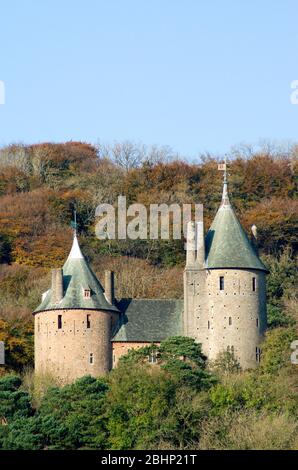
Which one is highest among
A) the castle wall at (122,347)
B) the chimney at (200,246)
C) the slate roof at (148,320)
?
the chimney at (200,246)

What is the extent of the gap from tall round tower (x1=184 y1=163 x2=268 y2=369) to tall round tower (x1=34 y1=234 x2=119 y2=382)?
3.66 metres

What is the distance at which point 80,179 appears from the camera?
400ft

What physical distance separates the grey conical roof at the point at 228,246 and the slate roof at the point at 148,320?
2.85m

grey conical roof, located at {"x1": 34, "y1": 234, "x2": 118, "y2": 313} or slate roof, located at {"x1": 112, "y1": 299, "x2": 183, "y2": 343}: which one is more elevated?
grey conical roof, located at {"x1": 34, "y1": 234, "x2": 118, "y2": 313}

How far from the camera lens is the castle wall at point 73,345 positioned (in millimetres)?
86062

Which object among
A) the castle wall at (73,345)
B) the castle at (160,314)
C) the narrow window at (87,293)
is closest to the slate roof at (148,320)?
the castle at (160,314)

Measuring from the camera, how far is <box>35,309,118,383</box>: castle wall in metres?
86.1

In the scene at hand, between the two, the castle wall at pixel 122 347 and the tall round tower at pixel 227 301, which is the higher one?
the tall round tower at pixel 227 301

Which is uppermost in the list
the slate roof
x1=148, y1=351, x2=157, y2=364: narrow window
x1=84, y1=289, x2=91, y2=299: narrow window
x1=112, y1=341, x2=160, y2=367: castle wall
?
x1=84, y1=289, x2=91, y2=299: narrow window

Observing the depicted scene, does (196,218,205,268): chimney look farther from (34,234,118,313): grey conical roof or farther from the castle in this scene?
(34,234,118,313): grey conical roof

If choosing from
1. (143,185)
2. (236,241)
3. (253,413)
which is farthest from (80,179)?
(253,413)

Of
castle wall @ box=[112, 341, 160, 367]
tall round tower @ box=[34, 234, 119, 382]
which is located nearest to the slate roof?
castle wall @ box=[112, 341, 160, 367]

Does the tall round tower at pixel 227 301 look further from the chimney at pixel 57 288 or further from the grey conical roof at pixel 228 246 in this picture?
the chimney at pixel 57 288

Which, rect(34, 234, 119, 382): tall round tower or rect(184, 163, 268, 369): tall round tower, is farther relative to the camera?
rect(184, 163, 268, 369): tall round tower
